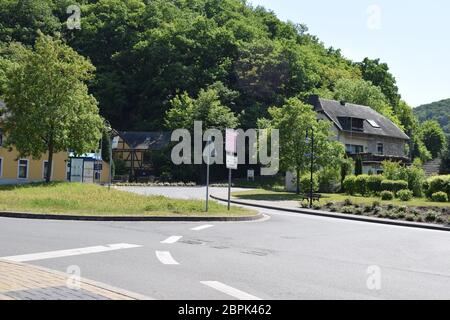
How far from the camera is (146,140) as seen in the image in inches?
2960

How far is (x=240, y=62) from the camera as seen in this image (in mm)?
82312

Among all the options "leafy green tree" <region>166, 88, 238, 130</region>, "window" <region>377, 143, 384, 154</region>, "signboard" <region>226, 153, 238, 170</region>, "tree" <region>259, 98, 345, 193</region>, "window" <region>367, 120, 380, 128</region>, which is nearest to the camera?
"signboard" <region>226, 153, 238, 170</region>

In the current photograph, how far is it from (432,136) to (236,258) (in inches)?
5068

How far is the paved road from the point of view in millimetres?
7195

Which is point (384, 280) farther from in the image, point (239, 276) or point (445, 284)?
point (239, 276)

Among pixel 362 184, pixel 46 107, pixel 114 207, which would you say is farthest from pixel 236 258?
pixel 362 184

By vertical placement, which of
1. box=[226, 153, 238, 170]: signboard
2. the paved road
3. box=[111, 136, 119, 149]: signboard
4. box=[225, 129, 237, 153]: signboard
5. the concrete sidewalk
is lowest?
the paved road

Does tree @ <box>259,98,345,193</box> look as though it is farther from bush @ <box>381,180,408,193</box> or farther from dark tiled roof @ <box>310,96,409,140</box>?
dark tiled roof @ <box>310,96,409,140</box>

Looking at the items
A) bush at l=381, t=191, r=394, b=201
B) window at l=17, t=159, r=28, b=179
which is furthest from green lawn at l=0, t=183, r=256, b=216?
window at l=17, t=159, r=28, b=179

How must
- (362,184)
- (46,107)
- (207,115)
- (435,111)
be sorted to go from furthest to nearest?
(435,111), (207,115), (362,184), (46,107)

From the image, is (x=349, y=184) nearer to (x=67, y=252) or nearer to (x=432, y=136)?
(x=67, y=252)

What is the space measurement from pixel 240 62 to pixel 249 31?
1077cm

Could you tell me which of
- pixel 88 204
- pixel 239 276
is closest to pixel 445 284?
pixel 239 276

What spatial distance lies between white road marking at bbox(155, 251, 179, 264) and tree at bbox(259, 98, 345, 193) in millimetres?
30873
